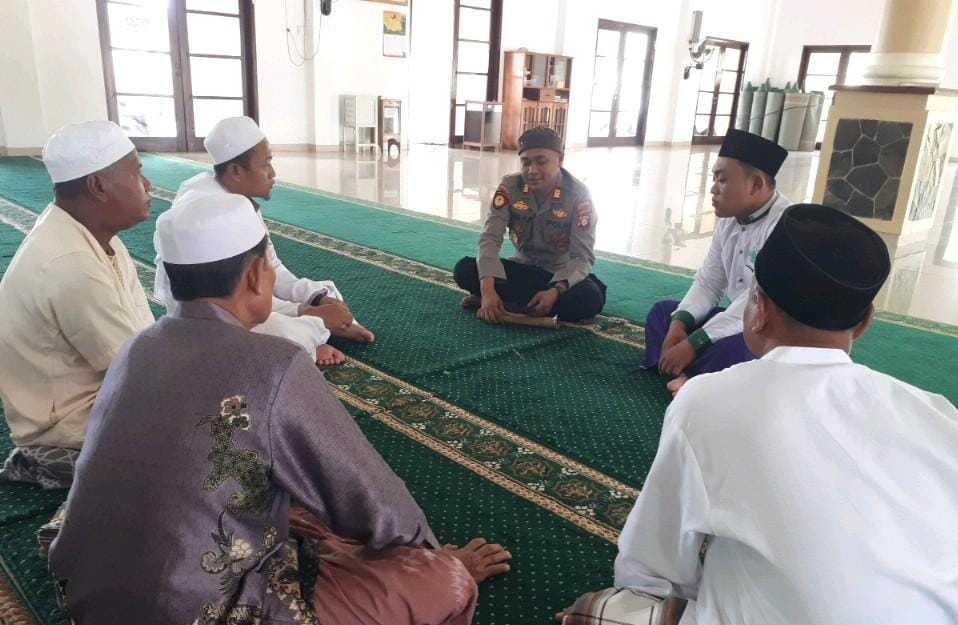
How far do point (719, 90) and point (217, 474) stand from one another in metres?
15.9

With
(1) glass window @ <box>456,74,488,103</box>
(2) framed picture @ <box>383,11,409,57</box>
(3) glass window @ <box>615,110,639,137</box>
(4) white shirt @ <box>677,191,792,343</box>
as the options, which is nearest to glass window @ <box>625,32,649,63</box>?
(3) glass window @ <box>615,110,639,137</box>

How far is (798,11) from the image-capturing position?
14859 mm

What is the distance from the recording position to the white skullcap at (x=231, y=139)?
2387 mm

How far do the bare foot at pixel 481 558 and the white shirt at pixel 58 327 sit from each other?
0.84 m

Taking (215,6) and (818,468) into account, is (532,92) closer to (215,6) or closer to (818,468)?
(215,6)

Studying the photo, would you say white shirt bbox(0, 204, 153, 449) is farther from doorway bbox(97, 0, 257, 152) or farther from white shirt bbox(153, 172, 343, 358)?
doorway bbox(97, 0, 257, 152)

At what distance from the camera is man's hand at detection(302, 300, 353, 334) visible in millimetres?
2619

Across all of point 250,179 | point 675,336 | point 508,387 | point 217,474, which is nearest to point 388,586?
point 217,474

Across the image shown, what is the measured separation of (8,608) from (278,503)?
744 millimetres

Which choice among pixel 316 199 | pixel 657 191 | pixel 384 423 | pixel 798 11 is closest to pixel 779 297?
pixel 384 423

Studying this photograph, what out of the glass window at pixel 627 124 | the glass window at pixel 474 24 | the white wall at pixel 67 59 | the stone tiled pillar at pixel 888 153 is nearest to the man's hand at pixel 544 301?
the stone tiled pillar at pixel 888 153

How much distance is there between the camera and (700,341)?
2314 mm

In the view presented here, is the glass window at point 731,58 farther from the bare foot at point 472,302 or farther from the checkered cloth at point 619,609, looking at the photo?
the checkered cloth at point 619,609

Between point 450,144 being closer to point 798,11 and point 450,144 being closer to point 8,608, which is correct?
point 798,11
